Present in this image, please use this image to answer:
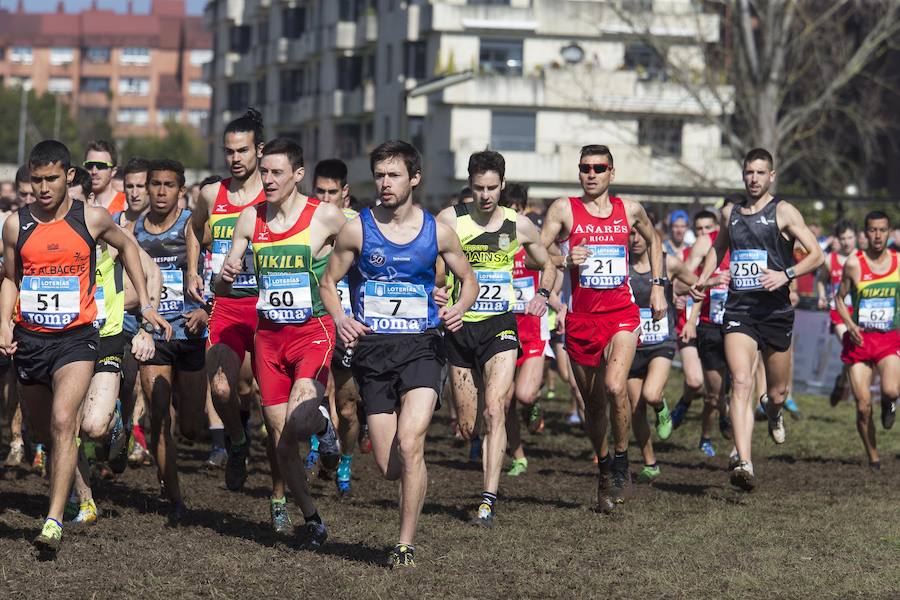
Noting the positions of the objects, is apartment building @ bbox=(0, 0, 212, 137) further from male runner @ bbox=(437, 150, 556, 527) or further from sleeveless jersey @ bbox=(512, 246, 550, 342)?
male runner @ bbox=(437, 150, 556, 527)

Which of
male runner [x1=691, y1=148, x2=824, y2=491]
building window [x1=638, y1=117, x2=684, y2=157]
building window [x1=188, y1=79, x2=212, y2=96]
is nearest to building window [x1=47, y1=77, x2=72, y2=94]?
building window [x1=188, y1=79, x2=212, y2=96]

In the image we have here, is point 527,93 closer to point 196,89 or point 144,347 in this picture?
point 144,347

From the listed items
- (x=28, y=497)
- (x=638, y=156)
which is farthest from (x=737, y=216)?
(x=638, y=156)

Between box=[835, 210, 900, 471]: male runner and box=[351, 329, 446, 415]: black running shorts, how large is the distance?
6.71m

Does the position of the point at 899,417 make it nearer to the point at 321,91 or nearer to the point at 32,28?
the point at 321,91

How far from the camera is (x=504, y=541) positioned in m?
9.99

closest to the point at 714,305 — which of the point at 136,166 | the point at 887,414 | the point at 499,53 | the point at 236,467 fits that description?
the point at 887,414

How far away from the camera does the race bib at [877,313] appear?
49.1ft

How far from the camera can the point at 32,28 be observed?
160375mm

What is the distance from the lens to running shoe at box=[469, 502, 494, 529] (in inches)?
419

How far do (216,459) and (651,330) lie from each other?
383 cm

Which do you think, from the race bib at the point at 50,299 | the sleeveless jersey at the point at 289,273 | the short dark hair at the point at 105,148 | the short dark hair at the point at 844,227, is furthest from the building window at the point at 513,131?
the race bib at the point at 50,299

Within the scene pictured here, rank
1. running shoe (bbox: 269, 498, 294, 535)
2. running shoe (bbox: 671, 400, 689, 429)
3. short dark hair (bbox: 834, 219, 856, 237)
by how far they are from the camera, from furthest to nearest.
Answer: short dark hair (bbox: 834, 219, 856, 237) < running shoe (bbox: 671, 400, 689, 429) < running shoe (bbox: 269, 498, 294, 535)

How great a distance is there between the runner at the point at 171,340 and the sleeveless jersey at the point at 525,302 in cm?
268
